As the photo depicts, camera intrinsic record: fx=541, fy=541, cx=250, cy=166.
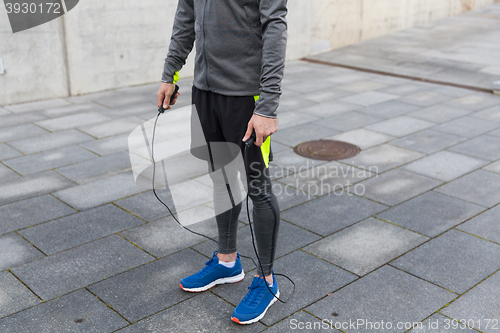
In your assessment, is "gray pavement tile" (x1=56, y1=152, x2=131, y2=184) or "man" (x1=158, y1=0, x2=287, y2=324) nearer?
"man" (x1=158, y1=0, x2=287, y2=324)

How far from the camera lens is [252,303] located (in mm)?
3072

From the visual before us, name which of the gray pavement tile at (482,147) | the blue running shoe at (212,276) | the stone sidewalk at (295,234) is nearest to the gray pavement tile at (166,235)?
the stone sidewalk at (295,234)

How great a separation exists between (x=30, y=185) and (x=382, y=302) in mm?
3381

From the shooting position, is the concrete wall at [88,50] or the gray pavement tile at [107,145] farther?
the concrete wall at [88,50]

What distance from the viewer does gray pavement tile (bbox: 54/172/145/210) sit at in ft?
15.2

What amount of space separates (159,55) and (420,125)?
15.4 feet

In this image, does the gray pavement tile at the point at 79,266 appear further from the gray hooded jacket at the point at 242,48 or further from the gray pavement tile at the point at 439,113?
the gray pavement tile at the point at 439,113

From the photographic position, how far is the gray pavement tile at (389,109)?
7.35 meters

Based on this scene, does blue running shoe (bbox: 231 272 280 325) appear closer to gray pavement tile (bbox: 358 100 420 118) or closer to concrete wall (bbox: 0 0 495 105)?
gray pavement tile (bbox: 358 100 420 118)

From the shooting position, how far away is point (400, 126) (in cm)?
679

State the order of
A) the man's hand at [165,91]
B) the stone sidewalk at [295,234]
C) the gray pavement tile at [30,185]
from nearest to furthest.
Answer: the stone sidewalk at [295,234], the man's hand at [165,91], the gray pavement tile at [30,185]

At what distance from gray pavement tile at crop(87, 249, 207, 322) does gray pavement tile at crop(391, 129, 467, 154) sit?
3243mm

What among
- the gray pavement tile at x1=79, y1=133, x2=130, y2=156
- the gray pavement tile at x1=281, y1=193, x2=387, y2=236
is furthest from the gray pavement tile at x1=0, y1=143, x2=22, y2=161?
the gray pavement tile at x1=281, y1=193, x2=387, y2=236

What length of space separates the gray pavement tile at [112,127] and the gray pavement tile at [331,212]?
9.83 ft
